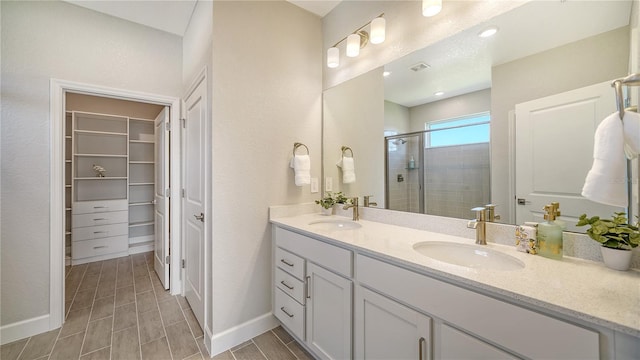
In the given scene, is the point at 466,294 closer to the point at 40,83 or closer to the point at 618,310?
the point at 618,310

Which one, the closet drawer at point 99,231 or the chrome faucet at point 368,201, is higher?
the chrome faucet at point 368,201

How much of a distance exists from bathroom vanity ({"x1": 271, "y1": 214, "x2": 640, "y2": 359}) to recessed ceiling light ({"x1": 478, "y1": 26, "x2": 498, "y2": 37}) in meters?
1.08

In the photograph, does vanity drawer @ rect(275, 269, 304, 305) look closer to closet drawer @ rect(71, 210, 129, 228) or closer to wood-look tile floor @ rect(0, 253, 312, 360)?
wood-look tile floor @ rect(0, 253, 312, 360)

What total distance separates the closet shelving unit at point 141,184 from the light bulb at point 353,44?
353cm

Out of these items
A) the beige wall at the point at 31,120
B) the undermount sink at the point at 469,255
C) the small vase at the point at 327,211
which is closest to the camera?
the undermount sink at the point at 469,255

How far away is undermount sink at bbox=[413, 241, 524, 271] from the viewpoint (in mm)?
1044

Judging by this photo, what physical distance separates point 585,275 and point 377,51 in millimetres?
1655

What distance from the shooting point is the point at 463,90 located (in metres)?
1.36

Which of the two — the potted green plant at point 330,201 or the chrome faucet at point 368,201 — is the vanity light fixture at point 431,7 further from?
the potted green plant at point 330,201

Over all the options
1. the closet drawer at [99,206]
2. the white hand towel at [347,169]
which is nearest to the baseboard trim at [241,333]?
the white hand towel at [347,169]

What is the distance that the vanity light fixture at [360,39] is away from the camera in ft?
5.27

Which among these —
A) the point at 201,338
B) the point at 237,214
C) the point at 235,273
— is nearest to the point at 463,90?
the point at 237,214

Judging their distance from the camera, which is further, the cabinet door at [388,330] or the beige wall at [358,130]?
the beige wall at [358,130]

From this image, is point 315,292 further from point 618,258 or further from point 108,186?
point 108,186
